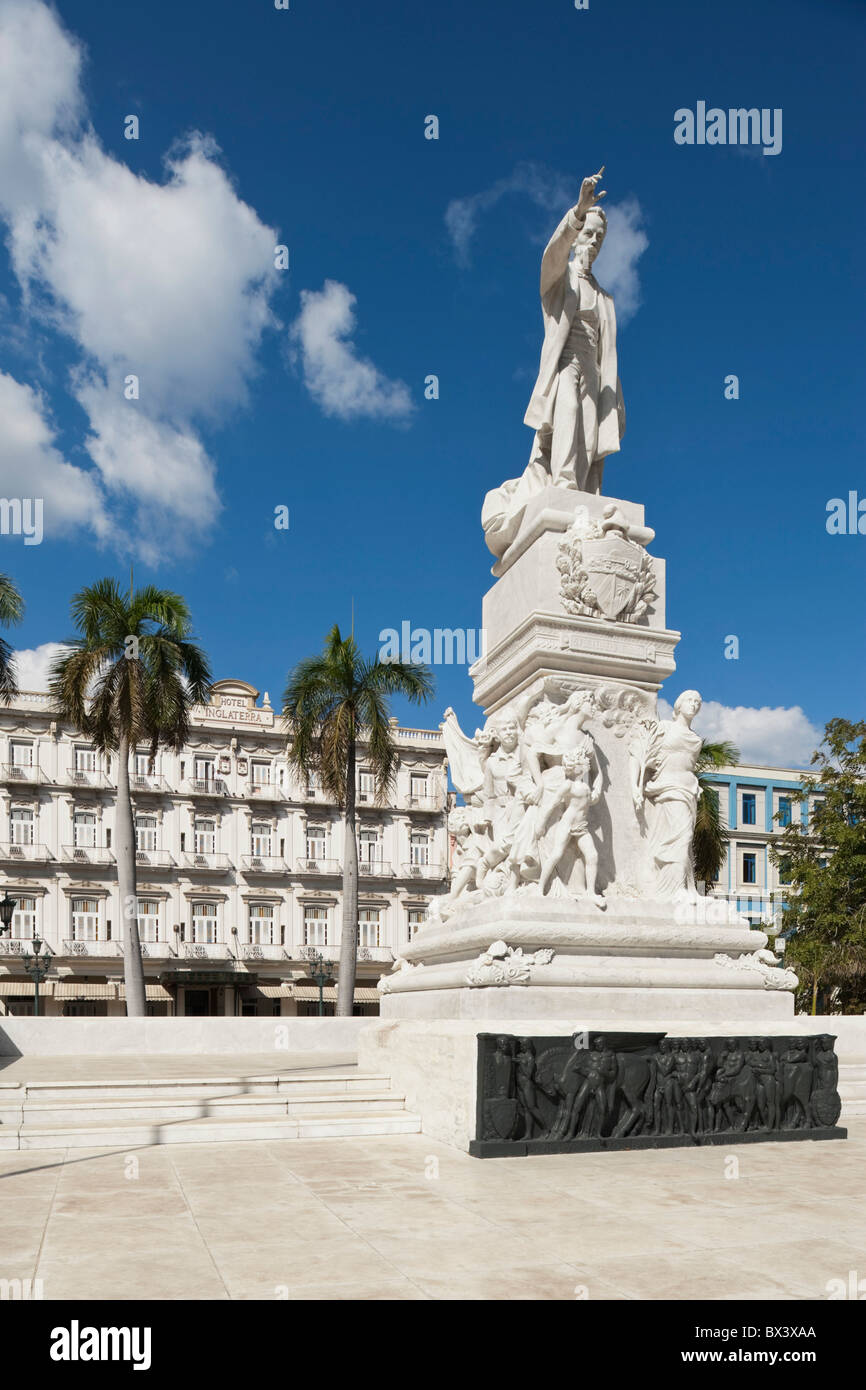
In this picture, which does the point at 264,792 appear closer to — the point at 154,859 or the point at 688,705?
the point at 154,859

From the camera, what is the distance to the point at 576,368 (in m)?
12.8

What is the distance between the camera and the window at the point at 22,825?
5094 cm

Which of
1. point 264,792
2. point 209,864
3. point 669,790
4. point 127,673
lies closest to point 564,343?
point 669,790

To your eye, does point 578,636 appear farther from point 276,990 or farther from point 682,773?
point 276,990

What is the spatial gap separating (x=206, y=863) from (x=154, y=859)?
2.44m

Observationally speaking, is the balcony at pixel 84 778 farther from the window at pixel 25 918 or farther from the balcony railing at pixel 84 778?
the window at pixel 25 918

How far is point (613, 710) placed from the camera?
11148 millimetres

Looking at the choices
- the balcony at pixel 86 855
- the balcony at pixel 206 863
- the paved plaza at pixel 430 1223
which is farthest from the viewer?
the balcony at pixel 206 863

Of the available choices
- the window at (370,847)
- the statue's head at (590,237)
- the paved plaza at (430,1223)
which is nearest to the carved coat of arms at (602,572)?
the statue's head at (590,237)

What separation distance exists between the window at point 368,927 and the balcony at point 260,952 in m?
3.93
